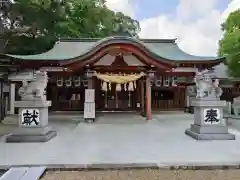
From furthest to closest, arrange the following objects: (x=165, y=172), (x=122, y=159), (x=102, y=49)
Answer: (x=102, y=49), (x=122, y=159), (x=165, y=172)

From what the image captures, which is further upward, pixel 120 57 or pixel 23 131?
pixel 120 57

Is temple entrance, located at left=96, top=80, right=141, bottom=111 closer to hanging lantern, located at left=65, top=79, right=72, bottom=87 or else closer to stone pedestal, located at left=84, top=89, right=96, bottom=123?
hanging lantern, located at left=65, top=79, right=72, bottom=87

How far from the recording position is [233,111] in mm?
14734

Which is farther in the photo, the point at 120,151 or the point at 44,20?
the point at 44,20

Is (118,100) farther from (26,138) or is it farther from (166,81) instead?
(26,138)

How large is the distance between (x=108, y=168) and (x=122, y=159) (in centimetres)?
56

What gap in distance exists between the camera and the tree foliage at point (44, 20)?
17.5 metres

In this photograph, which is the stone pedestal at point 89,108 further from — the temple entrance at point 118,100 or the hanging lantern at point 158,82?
the hanging lantern at point 158,82

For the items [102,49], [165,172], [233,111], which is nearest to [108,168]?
[165,172]

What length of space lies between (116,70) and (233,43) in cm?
708

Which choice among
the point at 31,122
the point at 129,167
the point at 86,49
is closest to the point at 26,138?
the point at 31,122

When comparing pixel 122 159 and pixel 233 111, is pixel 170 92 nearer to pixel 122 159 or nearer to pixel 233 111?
pixel 233 111

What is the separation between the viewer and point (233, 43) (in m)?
15.2

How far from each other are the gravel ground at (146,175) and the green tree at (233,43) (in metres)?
12.3
